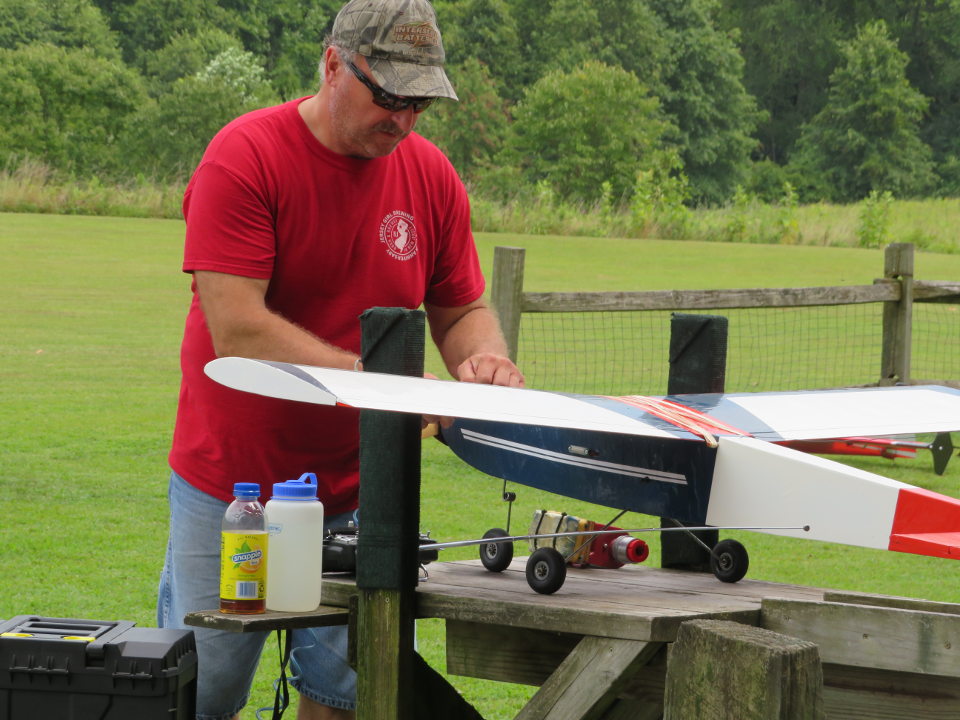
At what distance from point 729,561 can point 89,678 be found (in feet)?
4.67

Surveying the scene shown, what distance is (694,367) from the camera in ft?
11.4

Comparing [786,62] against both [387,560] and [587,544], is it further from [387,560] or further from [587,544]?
[387,560]

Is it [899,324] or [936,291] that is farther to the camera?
[936,291]

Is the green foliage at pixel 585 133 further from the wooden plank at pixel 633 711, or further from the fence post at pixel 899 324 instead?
the wooden plank at pixel 633 711

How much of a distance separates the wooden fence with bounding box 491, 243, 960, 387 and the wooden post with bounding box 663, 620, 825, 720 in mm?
6549

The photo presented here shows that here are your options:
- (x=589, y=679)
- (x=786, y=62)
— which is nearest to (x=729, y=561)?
(x=589, y=679)

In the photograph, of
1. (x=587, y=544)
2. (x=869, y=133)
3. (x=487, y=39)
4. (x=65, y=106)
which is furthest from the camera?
(x=869, y=133)

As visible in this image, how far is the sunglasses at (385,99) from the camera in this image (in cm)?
288

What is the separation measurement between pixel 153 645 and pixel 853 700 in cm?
136

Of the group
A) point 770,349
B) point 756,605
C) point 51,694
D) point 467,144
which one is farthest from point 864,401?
point 467,144

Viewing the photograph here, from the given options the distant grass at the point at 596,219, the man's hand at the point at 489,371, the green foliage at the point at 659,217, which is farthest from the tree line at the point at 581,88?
the man's hand at the point at 489,371

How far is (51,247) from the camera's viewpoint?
2548cm

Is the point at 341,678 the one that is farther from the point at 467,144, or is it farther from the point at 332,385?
the point at 467,144

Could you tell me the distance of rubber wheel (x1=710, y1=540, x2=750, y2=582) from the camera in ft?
9.64
